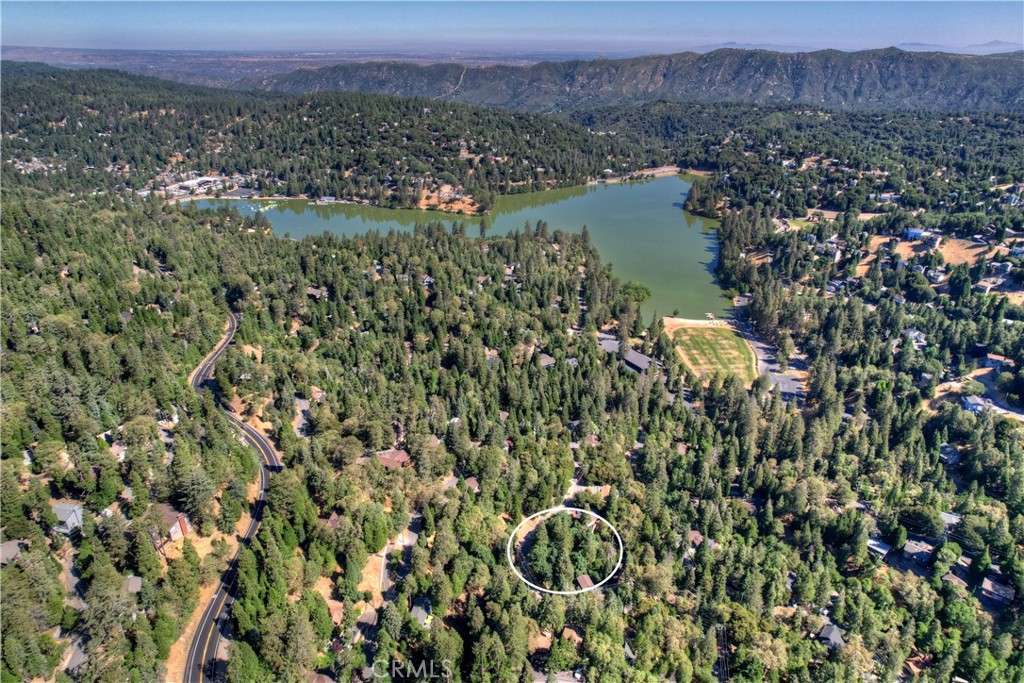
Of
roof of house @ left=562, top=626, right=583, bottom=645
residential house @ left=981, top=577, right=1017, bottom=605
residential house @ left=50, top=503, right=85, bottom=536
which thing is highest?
residential house @ left=50, top=503, right=85, bottom=536

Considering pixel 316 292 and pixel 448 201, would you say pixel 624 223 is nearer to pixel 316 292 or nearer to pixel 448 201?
pixel 448 201

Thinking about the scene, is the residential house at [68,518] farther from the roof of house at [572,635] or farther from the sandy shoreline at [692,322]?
the sandy shoreline at [692,322]

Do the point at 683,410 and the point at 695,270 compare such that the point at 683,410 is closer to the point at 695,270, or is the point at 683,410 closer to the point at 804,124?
the point at 695,270

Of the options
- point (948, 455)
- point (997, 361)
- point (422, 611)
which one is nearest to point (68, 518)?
point (422, 611)

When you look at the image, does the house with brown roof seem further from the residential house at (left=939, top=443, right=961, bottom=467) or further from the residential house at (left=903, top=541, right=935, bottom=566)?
the residential house at (left=939, top=443, right=961, bottom=467)

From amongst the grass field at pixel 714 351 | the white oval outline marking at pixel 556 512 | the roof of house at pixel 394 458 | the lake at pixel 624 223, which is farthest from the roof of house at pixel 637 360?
the roof of house at pixel 394 458

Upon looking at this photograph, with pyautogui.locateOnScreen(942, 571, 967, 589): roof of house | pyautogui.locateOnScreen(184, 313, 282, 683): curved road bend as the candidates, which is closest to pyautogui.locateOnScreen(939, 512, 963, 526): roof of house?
pyautogui.locateOnScreen(942, 571, 967, 589): roof of house
